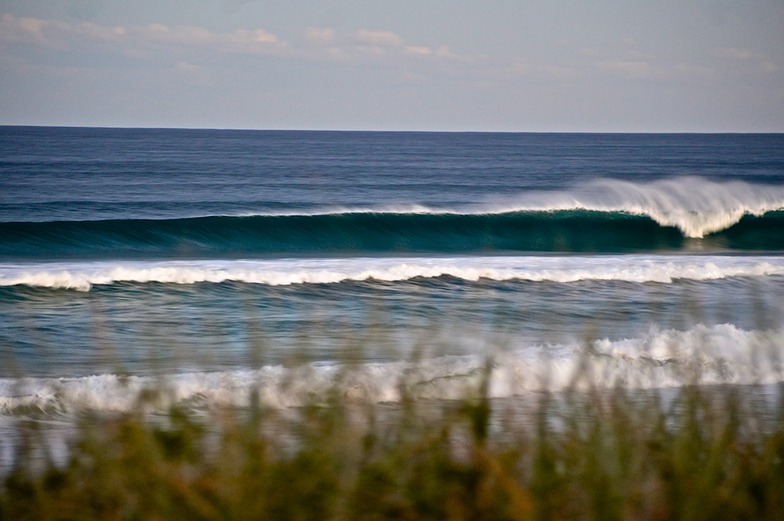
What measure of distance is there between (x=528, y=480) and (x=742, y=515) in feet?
2.11

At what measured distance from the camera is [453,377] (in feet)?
13.3

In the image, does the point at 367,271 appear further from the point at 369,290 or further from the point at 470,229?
the point at 470,229

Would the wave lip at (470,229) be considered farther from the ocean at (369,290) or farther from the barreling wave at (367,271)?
the barreling wave at (367,271)

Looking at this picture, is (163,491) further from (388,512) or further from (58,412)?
(58,412)

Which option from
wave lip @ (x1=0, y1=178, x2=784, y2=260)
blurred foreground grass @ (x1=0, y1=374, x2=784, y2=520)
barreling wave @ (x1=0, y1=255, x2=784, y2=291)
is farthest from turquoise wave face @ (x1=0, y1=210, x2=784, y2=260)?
blurred foreground grass @ (x1=0, y1=374, x2=784, y2=520)

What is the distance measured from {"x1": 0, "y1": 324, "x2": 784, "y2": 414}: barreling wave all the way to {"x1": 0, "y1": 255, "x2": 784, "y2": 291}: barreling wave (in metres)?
5.84

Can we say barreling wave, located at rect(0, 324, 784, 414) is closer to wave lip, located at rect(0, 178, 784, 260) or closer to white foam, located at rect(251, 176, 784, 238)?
wave lip, located at rect(0, 178, 784, 260)

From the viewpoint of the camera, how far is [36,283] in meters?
13.6

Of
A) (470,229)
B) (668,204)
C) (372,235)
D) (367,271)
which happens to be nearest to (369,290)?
(367,271)

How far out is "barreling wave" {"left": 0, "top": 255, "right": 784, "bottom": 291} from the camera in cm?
1403

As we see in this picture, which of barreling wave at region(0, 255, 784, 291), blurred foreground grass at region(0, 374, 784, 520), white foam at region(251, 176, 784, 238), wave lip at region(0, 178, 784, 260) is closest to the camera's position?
blurred foreground grass at region(0, 374, 784, 520)

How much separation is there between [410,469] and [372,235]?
20627 millimetres

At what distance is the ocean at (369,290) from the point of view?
11.8 feet

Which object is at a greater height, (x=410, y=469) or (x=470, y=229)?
(x=470, y=229)
